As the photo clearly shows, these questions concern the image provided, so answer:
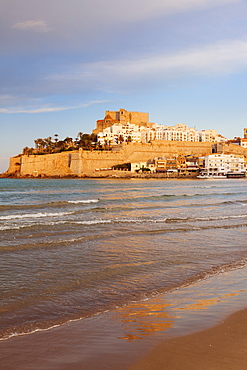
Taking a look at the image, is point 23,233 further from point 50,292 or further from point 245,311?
point 245,311

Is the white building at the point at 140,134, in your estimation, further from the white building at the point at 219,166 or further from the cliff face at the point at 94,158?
the white building at the point at 219,166

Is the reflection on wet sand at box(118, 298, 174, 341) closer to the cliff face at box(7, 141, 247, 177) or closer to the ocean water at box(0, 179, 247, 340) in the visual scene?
the ocean water at box(0, 179, 247, 340)

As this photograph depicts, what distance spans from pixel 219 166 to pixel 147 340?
256 feet

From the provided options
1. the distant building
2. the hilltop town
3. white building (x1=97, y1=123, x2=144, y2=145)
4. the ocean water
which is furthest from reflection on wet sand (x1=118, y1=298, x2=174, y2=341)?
the distant building

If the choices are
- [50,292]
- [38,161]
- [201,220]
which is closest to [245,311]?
[50,292]

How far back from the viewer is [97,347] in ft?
11.0

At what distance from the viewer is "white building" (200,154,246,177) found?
78125mm

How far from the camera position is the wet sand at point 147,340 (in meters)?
3.00

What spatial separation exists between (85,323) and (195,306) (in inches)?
52.7

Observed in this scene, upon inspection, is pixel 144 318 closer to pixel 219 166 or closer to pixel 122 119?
pixel 219 166

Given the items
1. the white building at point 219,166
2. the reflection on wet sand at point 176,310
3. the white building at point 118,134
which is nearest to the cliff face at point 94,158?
the white building at point 219,166

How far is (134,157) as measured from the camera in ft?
275

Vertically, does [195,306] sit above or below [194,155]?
below

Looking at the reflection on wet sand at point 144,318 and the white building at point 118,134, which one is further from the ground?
the white building at point 118,134
